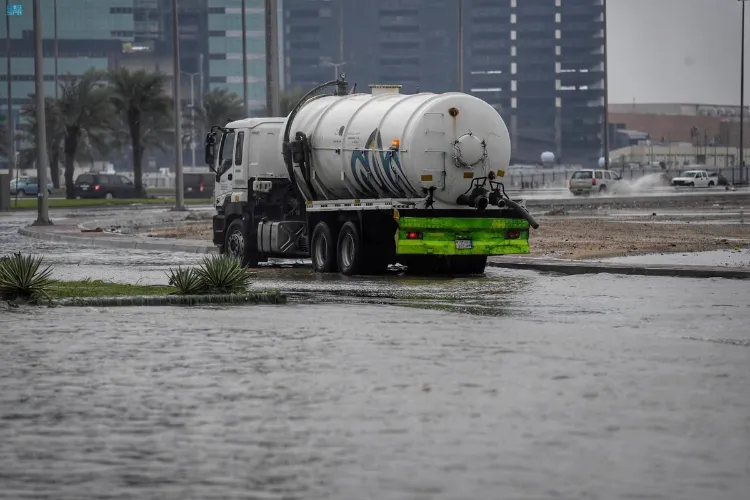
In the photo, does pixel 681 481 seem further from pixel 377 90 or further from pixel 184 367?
pixel 377 90

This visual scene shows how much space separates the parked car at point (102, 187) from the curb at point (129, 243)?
4890cm

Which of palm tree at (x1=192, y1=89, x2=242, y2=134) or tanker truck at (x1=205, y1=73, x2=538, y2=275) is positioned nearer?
tanker truck at (x1=205, y1=73, x2=538, y2=275)

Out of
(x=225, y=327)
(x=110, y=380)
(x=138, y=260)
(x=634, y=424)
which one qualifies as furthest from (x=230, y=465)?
(x=138, y=260)

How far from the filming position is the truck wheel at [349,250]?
25.9 m

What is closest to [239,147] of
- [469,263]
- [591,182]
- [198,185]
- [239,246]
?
[239,246]

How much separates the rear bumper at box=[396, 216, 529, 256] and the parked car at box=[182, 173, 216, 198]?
7192 cm

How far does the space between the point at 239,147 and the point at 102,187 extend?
63.3 meters

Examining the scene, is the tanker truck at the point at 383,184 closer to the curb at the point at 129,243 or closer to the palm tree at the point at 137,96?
the curb at the point at 129,243

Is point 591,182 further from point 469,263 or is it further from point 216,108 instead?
point 469,263

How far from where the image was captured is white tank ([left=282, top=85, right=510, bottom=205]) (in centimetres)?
2450

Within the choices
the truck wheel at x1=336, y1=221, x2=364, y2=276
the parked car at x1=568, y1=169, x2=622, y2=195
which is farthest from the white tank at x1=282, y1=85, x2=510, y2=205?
the parked car at x1=568, y1=169, x2=622, y2=195

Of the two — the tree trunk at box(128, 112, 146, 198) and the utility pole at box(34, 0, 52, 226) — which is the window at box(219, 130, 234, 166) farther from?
the tree trunk at box(128, 112, 146, 198)

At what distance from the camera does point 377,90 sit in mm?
27141

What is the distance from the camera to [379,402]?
11016mm
